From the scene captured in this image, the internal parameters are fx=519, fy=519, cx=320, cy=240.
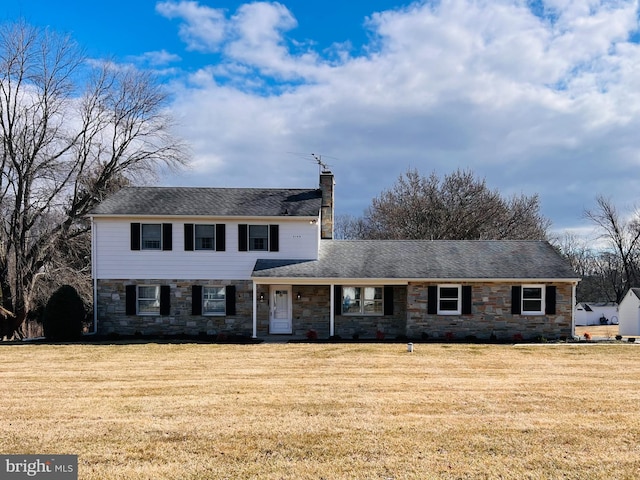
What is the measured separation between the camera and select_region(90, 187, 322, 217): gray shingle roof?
66.8 feet

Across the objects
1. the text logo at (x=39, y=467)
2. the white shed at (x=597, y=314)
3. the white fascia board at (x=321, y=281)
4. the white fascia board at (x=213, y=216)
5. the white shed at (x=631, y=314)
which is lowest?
the white shed at (x=597, y=314)

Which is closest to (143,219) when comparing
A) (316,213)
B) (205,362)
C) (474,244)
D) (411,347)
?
(316,213)

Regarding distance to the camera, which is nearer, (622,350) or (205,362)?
(205,362)

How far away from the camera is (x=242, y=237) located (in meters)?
20.5

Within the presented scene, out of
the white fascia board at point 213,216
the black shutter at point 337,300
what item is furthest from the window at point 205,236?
the black shutter at point 337,300

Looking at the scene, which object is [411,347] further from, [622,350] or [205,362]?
[622,350]

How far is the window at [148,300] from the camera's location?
67.2 ft

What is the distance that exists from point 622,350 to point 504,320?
3.95m

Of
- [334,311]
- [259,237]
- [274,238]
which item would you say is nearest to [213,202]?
[259,237]

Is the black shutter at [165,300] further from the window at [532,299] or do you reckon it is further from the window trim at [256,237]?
the window at [532,299]

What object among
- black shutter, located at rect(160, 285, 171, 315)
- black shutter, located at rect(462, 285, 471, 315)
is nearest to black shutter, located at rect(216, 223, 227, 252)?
black shutter, located at rect(160, 285, 171, 315)

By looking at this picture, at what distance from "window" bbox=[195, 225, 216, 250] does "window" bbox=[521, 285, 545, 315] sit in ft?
40.1

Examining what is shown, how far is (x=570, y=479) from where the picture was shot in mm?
5660

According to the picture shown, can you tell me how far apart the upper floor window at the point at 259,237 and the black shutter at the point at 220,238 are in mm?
626
